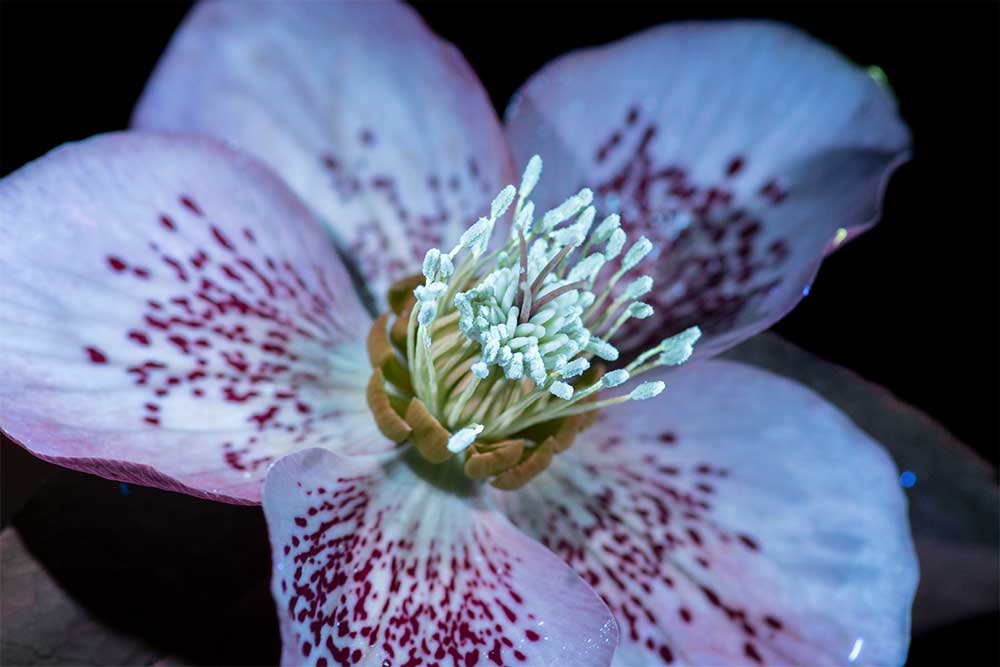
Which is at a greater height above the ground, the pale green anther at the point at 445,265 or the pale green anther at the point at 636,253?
the pale green anther at the point at 445,265

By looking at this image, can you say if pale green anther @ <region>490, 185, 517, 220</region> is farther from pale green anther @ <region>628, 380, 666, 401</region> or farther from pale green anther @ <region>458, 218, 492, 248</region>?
pale green anther @ <region>628, 380, 666, 401</region>

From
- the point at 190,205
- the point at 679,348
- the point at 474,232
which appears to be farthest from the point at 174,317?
the point at 679,348

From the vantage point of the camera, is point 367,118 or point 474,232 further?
point 367,118

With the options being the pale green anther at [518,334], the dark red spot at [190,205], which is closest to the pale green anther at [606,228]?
the pale green anther at [518,334]

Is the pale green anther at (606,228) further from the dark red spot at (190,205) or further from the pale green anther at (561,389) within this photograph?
the dark red spot at (190,205)

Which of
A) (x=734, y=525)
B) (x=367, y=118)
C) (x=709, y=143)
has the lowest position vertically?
(x=734, y=525)

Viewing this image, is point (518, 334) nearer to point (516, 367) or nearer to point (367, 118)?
point (516, 367)

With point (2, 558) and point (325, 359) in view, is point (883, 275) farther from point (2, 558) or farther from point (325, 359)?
point (2, 558)
